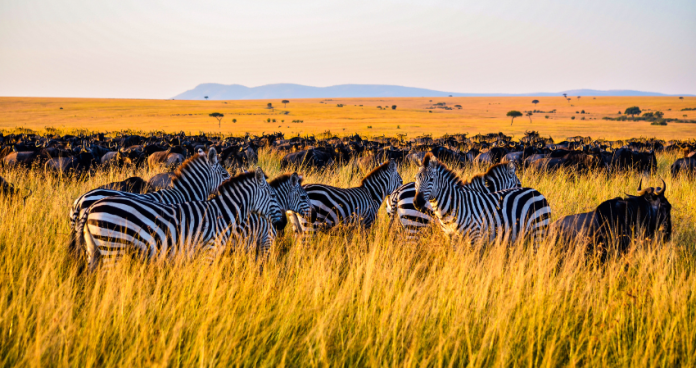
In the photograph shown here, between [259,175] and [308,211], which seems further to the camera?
[308,211]

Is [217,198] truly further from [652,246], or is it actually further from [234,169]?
[234,169]

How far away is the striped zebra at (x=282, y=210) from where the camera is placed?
5086 mm

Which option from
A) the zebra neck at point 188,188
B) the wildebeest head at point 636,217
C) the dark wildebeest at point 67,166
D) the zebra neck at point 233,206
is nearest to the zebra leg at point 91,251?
the zebra neck at point 233,206

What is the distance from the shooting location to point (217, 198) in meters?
4.91

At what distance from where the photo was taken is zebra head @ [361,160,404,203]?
6.90 meters

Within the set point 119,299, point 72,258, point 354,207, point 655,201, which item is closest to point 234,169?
point 354,207

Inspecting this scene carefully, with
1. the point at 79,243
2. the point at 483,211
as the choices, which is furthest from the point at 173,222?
the point at 483,211

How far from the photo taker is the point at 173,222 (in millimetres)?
4207

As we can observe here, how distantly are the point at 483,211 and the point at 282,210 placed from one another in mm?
2735

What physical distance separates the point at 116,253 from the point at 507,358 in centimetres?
341

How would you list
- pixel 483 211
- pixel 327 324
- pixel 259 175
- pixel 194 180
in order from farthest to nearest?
pixel 194 180
pixel 483 211
pixel 259 175
pixel 327 324

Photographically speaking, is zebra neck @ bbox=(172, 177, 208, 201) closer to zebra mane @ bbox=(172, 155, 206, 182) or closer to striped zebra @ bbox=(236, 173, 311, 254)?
zebra mane @ bbox=(172, 155, 206, 182)

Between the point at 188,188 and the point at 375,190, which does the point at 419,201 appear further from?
the point at 188,188

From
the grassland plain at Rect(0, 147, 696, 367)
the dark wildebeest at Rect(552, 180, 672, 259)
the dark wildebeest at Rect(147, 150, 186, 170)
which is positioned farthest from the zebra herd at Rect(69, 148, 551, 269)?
the dark wildebeest at Rect(147, 150, 186, 170)
